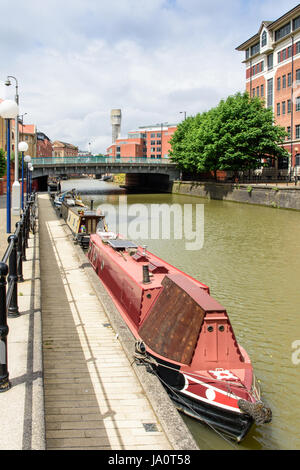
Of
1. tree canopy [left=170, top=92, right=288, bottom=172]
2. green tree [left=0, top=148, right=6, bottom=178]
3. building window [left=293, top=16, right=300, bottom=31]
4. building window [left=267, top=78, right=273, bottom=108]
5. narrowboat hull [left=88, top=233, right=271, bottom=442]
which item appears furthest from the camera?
building window [left=267, top=78, right=273, bottom=108]

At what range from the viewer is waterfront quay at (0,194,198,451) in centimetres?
507

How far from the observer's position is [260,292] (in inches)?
579

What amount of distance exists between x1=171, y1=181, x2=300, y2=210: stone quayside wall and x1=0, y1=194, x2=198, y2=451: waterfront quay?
32.1 m

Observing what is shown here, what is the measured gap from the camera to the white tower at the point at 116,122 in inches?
7426

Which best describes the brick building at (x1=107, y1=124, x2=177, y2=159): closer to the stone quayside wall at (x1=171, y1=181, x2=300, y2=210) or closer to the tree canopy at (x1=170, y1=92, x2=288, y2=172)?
the stone quayside wall at (x1=171, y1=181, x2=300, y2=210)

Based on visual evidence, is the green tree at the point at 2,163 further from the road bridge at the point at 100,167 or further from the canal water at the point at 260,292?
the canal water at the point at 260,292

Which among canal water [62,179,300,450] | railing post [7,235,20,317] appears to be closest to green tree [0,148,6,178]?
canal water [62,179,300,450]

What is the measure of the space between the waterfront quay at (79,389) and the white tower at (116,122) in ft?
607

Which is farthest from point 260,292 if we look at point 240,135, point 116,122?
point 116,122

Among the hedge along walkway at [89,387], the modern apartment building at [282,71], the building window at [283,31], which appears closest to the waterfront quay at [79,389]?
the hedge along walkway at [89,387]

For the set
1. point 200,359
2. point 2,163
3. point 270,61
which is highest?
point 270,61

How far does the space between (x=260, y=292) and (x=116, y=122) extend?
18371cm

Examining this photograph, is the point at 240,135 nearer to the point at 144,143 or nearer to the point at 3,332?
the point at 3,332
